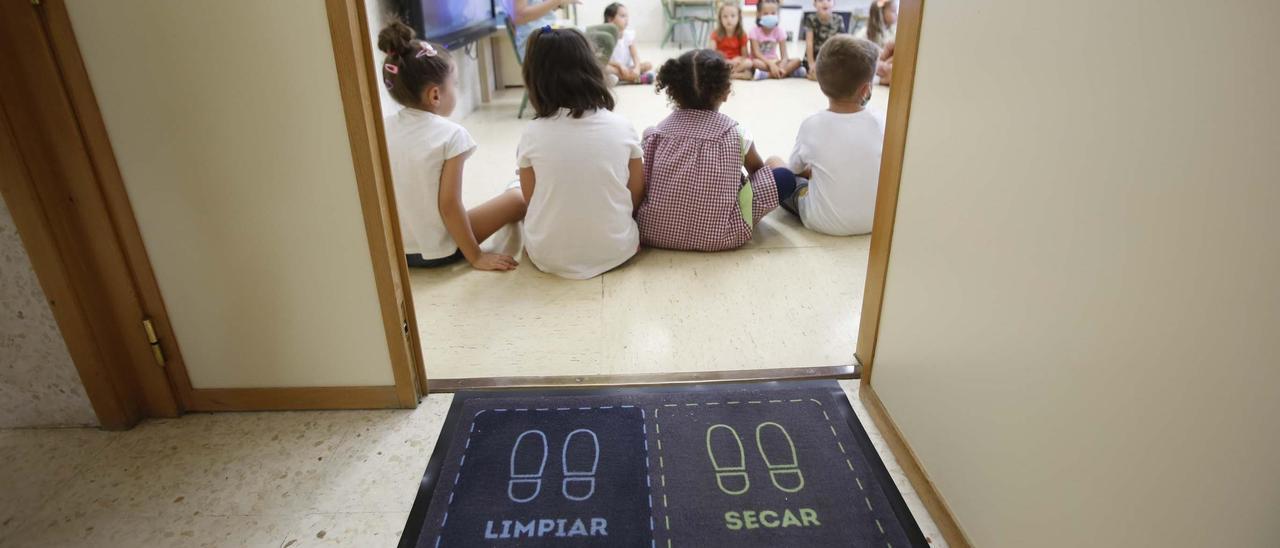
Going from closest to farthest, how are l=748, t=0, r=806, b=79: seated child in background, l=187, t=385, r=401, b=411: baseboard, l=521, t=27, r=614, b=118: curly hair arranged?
l=187, t=385, r=401, b=411: baseboard
l=521, t=27, r=614, b=118: curly hair
l=748, t=0, r=806, b=79: seated child in background

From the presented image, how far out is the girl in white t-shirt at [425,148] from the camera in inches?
94.4

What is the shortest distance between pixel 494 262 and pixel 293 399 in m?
0.92

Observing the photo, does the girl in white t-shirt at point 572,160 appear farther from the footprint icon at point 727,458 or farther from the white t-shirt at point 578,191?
the footprint icon at point 727,458

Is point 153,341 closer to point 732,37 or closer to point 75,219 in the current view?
point 75,219

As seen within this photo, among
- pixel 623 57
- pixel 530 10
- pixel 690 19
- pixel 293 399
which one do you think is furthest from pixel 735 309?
pixel 690 19

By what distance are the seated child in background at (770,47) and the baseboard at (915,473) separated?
5018 mm

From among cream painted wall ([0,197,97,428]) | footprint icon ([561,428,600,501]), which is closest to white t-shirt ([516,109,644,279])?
footprint icon ([561,428,600,501])

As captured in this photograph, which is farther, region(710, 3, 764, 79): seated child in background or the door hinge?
region(710, 3, 764, 79): seated child in background

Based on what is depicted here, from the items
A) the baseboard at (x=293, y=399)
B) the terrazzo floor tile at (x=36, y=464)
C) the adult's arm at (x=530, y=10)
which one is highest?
the adult's arm at (x=530, y=10)

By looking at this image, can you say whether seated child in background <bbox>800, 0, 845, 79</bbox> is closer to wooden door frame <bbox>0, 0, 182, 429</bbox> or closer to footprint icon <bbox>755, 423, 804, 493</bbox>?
footprint icon <bbox>755, 423, 804, 493</bbox>

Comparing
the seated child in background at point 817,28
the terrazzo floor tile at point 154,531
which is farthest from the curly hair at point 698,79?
the seated child in background at point 817,28

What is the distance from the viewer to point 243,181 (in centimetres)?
152

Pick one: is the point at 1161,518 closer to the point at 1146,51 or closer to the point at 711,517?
the point at 1146,51

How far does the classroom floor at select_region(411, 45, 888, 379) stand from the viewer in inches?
76.6
